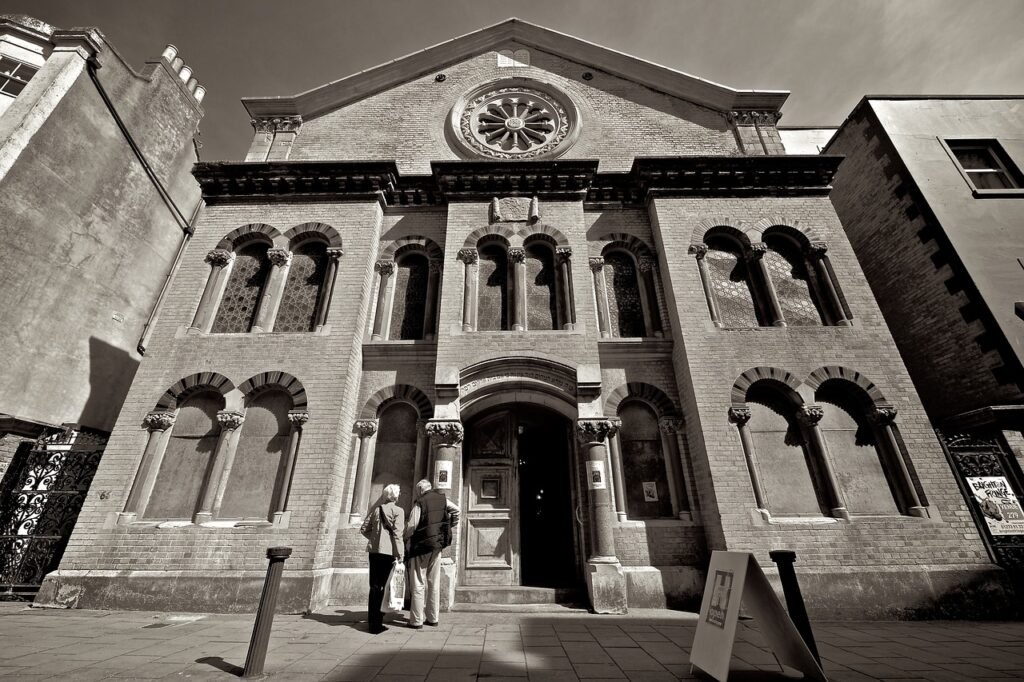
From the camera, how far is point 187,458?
7988mm

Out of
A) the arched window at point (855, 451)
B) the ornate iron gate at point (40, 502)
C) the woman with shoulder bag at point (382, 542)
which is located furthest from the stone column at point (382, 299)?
the arched window at point (855, 451)

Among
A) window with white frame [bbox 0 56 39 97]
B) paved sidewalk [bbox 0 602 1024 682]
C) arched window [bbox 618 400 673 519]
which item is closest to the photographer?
paved sidewalk [bbox 0 602 1024 682]

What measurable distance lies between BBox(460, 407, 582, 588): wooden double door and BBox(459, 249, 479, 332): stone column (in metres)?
2.03

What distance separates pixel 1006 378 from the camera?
8.36 m

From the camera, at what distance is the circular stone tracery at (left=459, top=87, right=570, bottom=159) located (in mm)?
11977

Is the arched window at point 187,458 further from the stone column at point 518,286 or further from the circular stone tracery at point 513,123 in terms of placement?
the circular stone tracery at point 513,123

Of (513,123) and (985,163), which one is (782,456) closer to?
(513,123)

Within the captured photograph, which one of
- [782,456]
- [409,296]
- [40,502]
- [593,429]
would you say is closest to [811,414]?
[782,456]

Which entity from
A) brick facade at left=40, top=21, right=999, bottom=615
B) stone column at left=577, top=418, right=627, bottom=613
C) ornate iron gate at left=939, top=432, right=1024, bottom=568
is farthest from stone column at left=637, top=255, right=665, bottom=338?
ornate iron gate at left=939, top=432, right=1024, bottom=568

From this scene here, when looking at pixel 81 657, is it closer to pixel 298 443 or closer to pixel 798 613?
pixel 298 443

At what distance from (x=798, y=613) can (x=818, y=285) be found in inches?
312

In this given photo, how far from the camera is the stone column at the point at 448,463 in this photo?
289 inches

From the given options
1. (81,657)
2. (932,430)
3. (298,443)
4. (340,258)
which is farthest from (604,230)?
(81,657)

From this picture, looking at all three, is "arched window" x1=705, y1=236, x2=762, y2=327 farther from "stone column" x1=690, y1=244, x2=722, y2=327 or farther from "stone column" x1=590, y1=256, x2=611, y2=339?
"stone column" x1=590, y1=256, x2=611, y2=339
